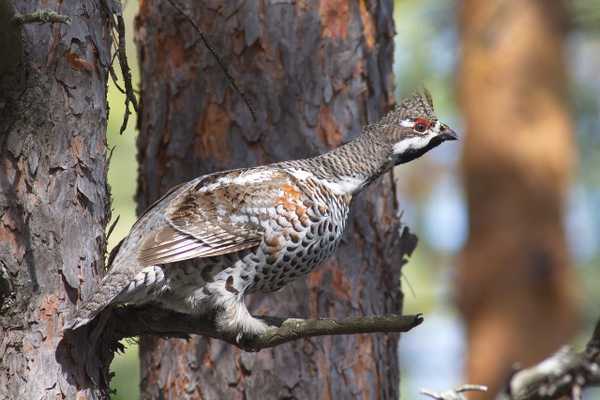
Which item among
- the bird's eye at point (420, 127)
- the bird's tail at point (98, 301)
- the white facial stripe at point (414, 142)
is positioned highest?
the bird's eye at point (420, 127)

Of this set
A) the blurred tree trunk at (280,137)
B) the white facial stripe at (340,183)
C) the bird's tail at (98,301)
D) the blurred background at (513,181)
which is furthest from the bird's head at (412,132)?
the blurred background at (513,181)

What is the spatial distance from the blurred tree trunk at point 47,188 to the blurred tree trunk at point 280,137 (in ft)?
5.50

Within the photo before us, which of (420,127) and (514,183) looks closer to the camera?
(420,127)

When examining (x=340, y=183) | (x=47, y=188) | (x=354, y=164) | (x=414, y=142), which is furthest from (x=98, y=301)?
(x=414, y=142)

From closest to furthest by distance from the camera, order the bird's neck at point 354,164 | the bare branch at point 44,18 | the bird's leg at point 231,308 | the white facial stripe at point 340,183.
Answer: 1. the bare branch at point 44,18
2. the bird's leg at point 231,308
3. the white facial stripe at point 340,183
4. the bird's neck at point 354,164

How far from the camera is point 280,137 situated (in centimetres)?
542

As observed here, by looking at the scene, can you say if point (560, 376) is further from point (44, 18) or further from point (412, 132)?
point (44, 18)

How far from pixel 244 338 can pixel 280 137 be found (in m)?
1.75

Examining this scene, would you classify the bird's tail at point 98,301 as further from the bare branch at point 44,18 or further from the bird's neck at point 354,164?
the bird's neck at point 354,164

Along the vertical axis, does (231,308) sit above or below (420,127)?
below

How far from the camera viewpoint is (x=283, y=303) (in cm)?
538

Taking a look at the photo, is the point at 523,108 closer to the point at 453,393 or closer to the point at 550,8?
the point at 550,8

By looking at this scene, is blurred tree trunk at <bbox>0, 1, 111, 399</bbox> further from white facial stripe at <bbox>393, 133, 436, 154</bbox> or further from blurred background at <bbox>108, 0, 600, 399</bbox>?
blurred background at <bbox>108, 0, 600, 399</bbox>

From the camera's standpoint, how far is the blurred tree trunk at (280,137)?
5.26 metres
